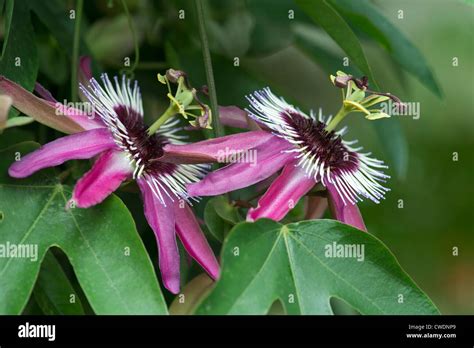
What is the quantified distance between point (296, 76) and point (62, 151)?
1.04 meters

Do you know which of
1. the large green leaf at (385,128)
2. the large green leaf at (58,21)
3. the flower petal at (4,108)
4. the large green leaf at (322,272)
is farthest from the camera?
the large green leaf at (385,128)

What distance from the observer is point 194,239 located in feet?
3.12

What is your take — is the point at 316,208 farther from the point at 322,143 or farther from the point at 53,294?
the point at 53,294

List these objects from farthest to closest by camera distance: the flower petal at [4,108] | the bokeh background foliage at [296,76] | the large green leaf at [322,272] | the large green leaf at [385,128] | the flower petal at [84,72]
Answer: the large green leaf at [385,128] → the flower petal at [84,72] → the bokeh background foliage at [296,76] → the large green leaf at [322,272] → the flower petal at [4,108]

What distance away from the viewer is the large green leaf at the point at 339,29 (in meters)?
1.12

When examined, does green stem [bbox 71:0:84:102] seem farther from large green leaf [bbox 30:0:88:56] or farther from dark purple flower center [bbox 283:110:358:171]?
dark purple flower center [bbox 283:110:358:171]

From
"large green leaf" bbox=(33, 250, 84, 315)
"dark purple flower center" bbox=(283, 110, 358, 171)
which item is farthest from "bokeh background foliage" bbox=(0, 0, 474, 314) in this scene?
"dark purple flower center" bbox=(283, 110, 358, 171)

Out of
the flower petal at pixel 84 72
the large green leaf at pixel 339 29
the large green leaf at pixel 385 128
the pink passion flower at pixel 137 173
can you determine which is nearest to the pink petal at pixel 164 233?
the pink passion flower at pixel 137 173

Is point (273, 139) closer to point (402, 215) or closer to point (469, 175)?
point (402, 215)

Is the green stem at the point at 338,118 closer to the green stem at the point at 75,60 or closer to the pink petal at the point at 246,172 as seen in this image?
the pink petal at the point at 246,172

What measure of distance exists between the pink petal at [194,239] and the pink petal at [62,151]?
4.6 inches

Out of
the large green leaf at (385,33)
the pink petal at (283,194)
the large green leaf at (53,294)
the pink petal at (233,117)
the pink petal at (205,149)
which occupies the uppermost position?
the large green leaf at (385,33)
